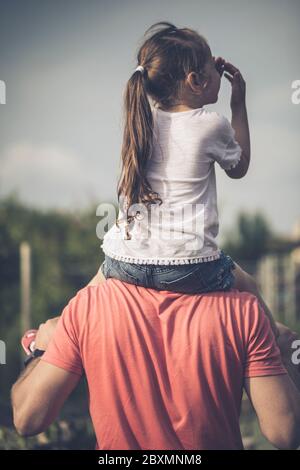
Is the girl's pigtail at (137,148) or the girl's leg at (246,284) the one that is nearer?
the girl's pigtail at (137,148)

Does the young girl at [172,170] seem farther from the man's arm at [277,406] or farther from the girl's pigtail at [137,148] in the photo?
the man's arm at [277,406]

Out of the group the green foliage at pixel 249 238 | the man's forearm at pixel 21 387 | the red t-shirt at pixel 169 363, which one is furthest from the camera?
the green foliage at pixel 249 238

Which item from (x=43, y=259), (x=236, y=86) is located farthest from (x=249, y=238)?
(x=236, y=86)

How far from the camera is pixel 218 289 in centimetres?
163

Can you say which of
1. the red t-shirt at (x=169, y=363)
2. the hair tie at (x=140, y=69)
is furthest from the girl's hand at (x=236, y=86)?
the red t-shirt at (x=169, y=363)

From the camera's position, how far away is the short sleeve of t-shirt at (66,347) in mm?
1611

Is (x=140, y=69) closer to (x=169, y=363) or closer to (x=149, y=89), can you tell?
(x=149, y=89)

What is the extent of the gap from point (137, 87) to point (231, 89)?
30cm

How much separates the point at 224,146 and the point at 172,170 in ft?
0.49

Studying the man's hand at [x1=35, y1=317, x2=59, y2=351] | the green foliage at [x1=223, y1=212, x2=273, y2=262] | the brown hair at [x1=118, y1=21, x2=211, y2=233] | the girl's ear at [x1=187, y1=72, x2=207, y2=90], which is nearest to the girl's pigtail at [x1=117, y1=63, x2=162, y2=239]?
the brown hair at [x1=118, y1=21, x2=211, y2=233]

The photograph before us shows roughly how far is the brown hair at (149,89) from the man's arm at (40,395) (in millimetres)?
440

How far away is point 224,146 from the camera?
1.64 metres

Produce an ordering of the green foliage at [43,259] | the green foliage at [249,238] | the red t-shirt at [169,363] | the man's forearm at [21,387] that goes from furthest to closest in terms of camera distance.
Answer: the green foliage at [249,238] → the green foliage at [43,259] → the man's forearm at [21,387] → the red t-shirt at [169,363]
